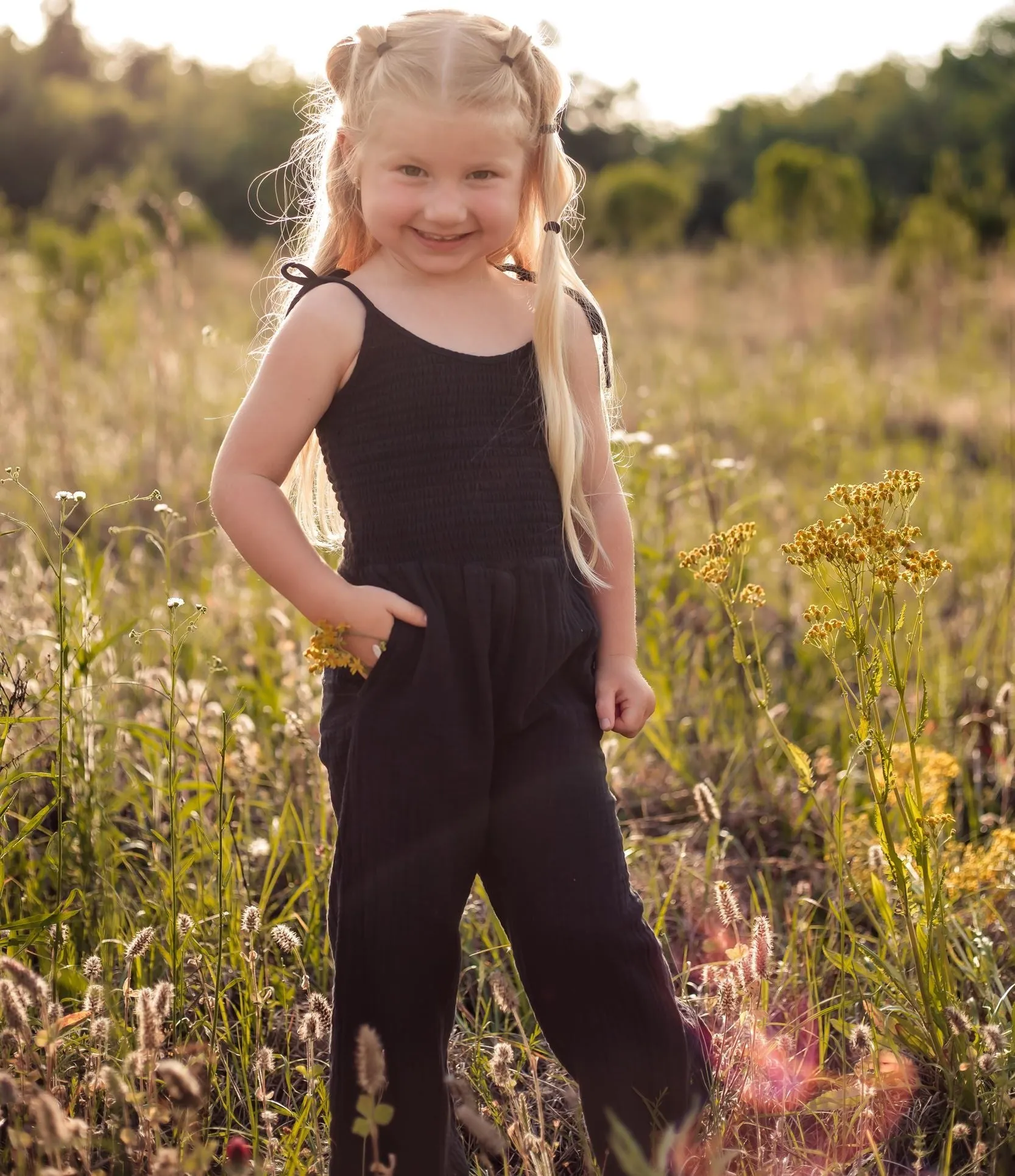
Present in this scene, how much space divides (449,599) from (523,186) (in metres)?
0.68

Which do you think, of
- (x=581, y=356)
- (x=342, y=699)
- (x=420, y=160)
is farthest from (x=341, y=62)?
(x=342, y=699)

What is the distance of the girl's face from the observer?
1.67 meters

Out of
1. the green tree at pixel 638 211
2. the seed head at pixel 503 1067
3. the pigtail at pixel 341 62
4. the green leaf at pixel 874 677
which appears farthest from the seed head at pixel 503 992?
the green tree at pixel 638 211

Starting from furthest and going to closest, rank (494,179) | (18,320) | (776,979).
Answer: (18,320), (776,979), (494,179)

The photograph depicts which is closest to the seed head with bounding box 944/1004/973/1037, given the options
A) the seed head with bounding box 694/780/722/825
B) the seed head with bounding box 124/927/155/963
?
the seed head with bounding box 694/780/722/825

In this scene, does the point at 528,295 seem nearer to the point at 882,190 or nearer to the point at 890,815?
the point at 890,815

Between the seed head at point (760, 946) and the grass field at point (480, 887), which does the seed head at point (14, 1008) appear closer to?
the grass field at point (480, 887)

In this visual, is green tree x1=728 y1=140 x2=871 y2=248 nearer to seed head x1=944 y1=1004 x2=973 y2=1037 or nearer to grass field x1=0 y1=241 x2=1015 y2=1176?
grass field x1=0 y1=241 x2=1015 y2=1176

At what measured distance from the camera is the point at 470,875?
166 cm

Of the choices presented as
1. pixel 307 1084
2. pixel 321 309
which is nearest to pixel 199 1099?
pixel 307 1084

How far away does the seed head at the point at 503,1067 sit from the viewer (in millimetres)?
1507

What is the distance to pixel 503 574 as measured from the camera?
168cm

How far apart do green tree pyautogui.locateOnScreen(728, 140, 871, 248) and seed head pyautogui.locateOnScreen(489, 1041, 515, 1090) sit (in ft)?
55.0

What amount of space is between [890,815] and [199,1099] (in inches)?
77.4
